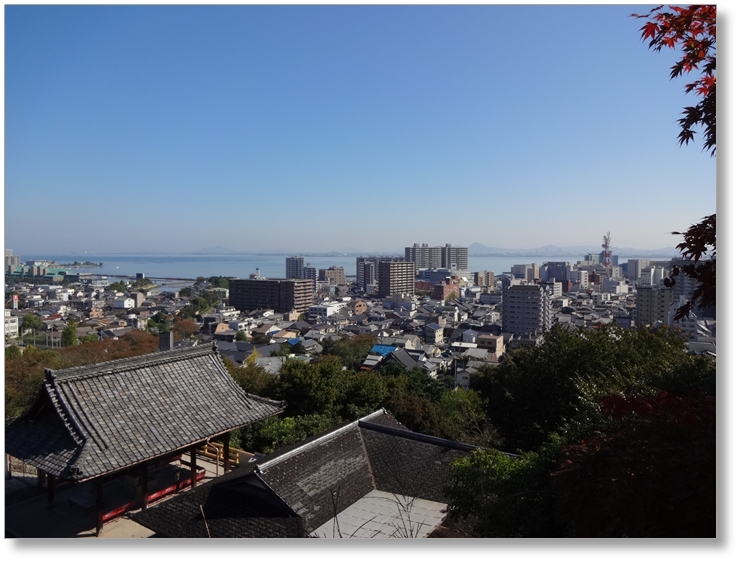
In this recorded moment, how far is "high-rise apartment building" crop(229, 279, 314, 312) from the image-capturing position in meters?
47.4

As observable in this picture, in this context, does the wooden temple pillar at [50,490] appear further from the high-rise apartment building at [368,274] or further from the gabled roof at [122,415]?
the high-rise apartment building at [368,274]

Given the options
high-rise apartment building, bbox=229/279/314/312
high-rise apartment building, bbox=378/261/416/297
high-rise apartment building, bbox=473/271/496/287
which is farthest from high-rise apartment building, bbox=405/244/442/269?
high-rise apartment building, bbox=229/279/314/312

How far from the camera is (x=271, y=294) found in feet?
159

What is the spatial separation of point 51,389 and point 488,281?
226 ft

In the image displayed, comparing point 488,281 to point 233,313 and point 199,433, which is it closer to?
point 233,313

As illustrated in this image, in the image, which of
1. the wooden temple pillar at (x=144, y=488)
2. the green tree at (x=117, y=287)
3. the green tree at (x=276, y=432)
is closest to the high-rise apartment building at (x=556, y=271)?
the green tree at (x=117, y=287)

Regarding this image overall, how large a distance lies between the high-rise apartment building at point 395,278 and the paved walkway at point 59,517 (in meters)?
54.8

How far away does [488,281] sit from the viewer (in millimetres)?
70625

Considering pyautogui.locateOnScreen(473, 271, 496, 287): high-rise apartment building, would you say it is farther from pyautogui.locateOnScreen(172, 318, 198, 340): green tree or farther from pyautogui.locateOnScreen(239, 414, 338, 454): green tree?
pyautogui.locateOnScreen(239, 414, 338, 454): green tree

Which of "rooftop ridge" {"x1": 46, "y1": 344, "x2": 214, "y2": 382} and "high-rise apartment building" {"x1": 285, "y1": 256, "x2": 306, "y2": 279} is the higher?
"high-rise apartment building" {"x1": 285, "y1": 256, "x2": 306, "y2": 279}

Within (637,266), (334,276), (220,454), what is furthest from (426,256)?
(220,454)

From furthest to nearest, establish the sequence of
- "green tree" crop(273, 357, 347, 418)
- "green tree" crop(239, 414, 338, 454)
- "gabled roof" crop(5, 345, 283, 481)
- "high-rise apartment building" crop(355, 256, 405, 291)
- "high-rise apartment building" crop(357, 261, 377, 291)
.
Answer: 1. "high-rise apartment building" crop(357, 261, 377, 291)
2. "high-rise apartment building" crop(355, 256, 405, 291)
3. "green tree" crop(273, 357, 347, 418)
4. "green tree" crop(239, 414, 338, 454)
5. "gabled roof" crop(5, 345, 283, 481)

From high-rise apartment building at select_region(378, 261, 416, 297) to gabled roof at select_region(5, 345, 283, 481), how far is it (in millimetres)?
54254

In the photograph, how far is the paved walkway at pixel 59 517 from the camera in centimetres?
412
